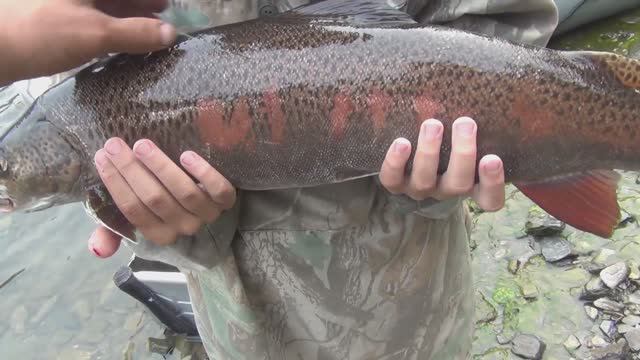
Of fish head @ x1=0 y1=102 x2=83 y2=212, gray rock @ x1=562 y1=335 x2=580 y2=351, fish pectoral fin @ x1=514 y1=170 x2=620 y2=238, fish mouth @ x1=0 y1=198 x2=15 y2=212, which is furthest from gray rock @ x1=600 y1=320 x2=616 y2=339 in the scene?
fish mouth @ x1=0 y1=198 x2=15 y2=212

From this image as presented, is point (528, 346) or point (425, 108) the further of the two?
point (528, 346)

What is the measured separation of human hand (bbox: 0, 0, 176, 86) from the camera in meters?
1.44

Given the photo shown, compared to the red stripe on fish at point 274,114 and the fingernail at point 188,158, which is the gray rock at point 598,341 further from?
the fingernail at point 188,158

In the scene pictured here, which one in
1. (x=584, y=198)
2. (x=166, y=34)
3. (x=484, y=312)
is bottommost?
(x=484, y=312)

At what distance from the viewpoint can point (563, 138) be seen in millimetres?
1627

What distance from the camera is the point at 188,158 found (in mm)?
1624

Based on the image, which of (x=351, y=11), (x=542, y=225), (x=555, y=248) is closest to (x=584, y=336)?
(x=555, y=248)

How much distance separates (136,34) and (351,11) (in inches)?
21.4

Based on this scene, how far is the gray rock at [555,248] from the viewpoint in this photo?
12.1 ft

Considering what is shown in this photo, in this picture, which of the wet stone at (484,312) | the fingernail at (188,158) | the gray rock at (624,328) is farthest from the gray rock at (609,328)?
the fingernail at (188,158)

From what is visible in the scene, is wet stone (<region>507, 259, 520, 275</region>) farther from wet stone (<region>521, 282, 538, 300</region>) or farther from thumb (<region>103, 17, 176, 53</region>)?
thumb (<region>103, 17, 176, 53</region>)

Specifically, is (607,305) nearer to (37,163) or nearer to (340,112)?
(340,112)

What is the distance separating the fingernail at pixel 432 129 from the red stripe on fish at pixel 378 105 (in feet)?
0.40

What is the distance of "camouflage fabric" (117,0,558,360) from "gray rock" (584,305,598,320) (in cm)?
151
